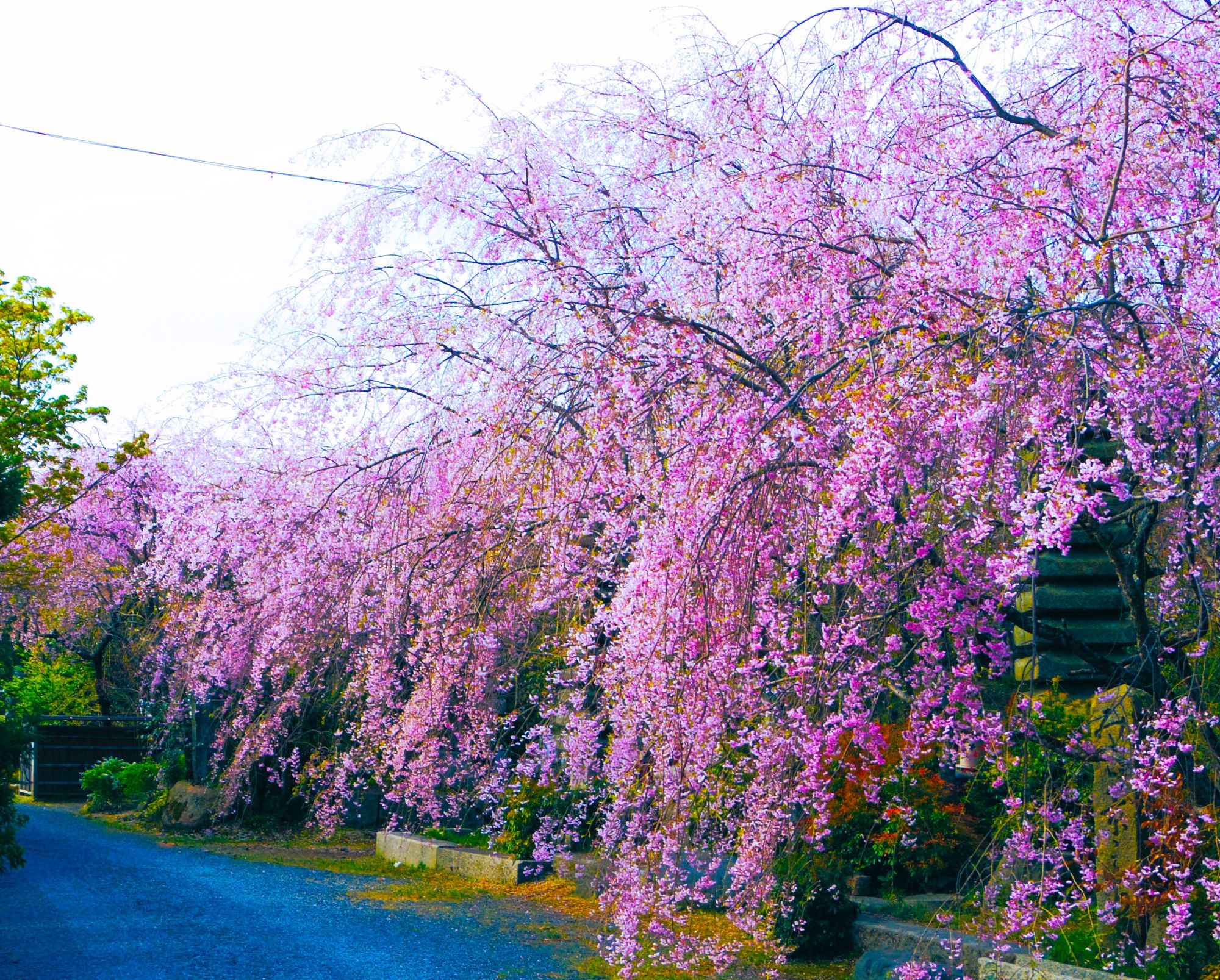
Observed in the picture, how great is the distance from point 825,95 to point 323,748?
10.3 m

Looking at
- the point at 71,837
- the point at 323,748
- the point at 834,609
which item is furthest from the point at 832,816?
the point at 71,837

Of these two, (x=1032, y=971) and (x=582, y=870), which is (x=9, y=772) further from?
(x=1032, y=971)

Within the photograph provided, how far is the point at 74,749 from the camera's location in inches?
806

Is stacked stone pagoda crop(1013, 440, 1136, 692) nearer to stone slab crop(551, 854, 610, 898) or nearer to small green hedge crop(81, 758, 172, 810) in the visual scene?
stone slab crop(551, 854, 610, 898)

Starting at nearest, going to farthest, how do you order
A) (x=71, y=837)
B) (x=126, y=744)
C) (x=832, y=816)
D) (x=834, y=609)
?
(x=834, y=609) < (x=832, y=816) < (x=71, y=837) < (x=126, y=744)

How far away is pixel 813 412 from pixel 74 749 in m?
19.8

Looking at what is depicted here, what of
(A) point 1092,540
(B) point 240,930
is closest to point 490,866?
(B) point 240,930

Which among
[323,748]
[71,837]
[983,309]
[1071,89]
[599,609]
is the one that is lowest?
[71,837]

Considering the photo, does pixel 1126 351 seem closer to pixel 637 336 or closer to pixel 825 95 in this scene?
pixel 637 336

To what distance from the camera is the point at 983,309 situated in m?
4.81

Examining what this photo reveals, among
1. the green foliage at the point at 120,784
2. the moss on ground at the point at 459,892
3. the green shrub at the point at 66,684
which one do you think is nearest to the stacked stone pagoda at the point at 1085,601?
the moss on ground at the point at 459,892

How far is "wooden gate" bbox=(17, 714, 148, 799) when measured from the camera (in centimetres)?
2038

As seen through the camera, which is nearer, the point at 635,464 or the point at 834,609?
the point at 834,609

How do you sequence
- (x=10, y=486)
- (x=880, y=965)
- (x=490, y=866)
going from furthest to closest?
(x=490, y=866) → (x=10, y=486) → (x=880, y=965)
